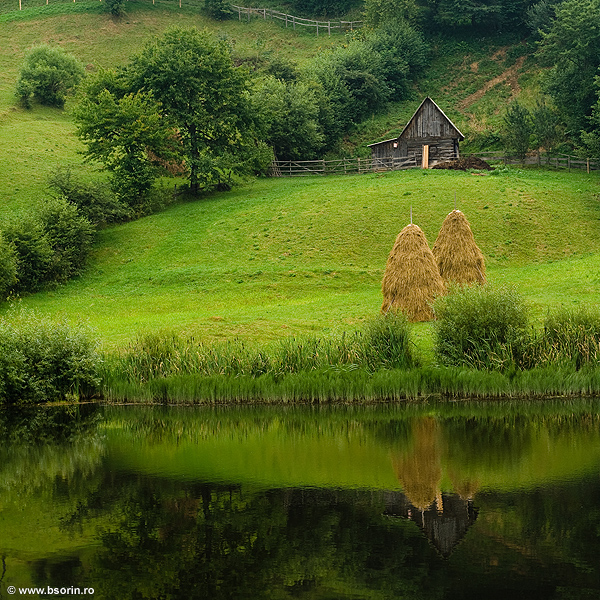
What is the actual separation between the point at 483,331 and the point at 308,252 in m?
22.6

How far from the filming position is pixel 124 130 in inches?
2032

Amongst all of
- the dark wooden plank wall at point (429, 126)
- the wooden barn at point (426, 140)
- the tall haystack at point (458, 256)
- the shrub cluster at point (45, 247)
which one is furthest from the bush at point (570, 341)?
the dark wooden plank wall at point (429, 126)

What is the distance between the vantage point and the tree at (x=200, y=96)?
178 feet

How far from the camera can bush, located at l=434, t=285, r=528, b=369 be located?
23172mm

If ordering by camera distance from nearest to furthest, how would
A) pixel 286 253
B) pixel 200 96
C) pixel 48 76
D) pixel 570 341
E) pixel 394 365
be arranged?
pixel 570 341
pixel 394 365
pixel 286 253
pixel 200 96
pixel 48 76

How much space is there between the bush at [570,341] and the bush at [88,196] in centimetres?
3133

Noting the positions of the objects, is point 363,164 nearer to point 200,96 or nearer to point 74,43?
point 200,96

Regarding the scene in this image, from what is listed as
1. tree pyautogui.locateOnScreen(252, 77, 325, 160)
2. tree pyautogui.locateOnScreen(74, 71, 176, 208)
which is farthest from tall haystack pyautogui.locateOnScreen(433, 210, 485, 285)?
tree pyautogui.locateOnScreen(252, 77, 325, 160)

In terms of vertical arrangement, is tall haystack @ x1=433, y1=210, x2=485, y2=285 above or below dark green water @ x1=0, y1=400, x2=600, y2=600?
above

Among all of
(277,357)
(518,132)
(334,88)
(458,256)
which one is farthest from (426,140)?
(277,357)

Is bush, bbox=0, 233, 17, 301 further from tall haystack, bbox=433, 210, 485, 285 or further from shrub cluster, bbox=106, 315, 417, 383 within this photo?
tall haystack, bbox=433, 210, 485, 285

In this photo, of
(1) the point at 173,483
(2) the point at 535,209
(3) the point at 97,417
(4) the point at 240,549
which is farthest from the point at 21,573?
(2) the point at 535,209

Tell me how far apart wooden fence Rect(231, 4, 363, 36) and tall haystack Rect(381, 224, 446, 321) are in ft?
239

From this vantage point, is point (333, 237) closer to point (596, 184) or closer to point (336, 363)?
point (596, 184)
